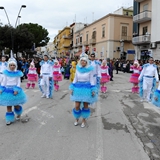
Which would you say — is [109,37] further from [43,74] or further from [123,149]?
[123,149]

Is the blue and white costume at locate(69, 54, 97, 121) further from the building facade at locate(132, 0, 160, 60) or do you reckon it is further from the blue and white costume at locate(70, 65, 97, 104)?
the building facade at locate(132, 0, 160, 60)

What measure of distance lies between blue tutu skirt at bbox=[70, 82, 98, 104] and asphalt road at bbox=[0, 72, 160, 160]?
2.48 ft

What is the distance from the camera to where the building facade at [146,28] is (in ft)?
86.4

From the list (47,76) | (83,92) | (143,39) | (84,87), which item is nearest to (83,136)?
(83,92)

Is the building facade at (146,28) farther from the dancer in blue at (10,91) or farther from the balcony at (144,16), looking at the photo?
the dancer in blue at (10,91)

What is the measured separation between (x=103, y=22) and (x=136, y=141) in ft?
121

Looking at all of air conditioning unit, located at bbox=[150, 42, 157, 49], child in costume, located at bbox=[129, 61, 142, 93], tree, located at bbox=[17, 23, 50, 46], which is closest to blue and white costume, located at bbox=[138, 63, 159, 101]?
child in costume, located at bbox=[129, 61, 142, 93]

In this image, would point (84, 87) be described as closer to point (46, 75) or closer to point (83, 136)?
point (83, 136)

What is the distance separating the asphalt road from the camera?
382 cm

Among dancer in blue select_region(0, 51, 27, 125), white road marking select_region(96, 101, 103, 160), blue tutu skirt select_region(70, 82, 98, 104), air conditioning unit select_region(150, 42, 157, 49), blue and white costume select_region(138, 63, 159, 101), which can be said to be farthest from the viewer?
air conditioning unit select_region(150, 42, 157, 49)

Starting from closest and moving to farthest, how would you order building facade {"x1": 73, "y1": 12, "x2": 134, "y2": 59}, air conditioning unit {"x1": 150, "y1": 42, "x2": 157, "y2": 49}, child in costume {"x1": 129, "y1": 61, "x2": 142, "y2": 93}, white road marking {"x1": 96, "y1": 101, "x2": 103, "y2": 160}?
1. white road marking {"x1": 96, "y1": 101, "x2": 103, "y2": 160}
2. child in costume {"x1": 129, "y1": 61, "x2": 142, "y2": 93}
3. air conditioning unit {"x1": 150, "y1": 42, "x2": 157, "y2": 49}
4. building facade {"x1": 73, "y1": 12, "x2": 134, "y2": 59}

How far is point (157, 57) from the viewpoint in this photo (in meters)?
26.1

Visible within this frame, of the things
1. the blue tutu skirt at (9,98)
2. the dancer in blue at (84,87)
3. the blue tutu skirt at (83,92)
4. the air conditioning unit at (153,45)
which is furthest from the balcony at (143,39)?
the blue tutu skirt at (9,98)

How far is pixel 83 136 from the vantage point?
4711 mm
